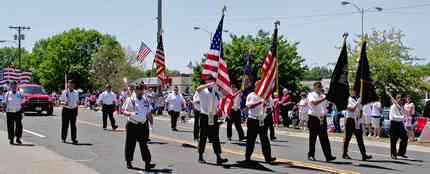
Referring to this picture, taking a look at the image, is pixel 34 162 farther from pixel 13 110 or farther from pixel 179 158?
pixel 13 110

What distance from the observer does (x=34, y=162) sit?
13680 mm

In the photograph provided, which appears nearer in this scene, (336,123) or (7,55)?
(336,123)

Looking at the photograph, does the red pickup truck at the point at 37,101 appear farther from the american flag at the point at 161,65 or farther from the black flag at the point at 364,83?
the black flag at the point at 364,83

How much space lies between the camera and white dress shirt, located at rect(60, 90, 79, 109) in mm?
18078

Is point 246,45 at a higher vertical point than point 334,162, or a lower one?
higher

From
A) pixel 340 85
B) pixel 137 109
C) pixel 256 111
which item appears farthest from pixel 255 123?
pixel 137 109

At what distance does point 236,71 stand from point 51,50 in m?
56.1

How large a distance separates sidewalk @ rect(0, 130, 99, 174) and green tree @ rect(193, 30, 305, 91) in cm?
3436

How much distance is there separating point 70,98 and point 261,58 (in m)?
35.0

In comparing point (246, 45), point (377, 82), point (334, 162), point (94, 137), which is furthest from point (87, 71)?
point (334, 162)

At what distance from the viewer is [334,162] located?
14180mm

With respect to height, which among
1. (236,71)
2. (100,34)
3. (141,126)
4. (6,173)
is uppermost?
(100,34)

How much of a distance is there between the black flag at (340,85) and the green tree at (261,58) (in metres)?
34.8

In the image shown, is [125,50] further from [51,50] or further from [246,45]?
[246,45]
